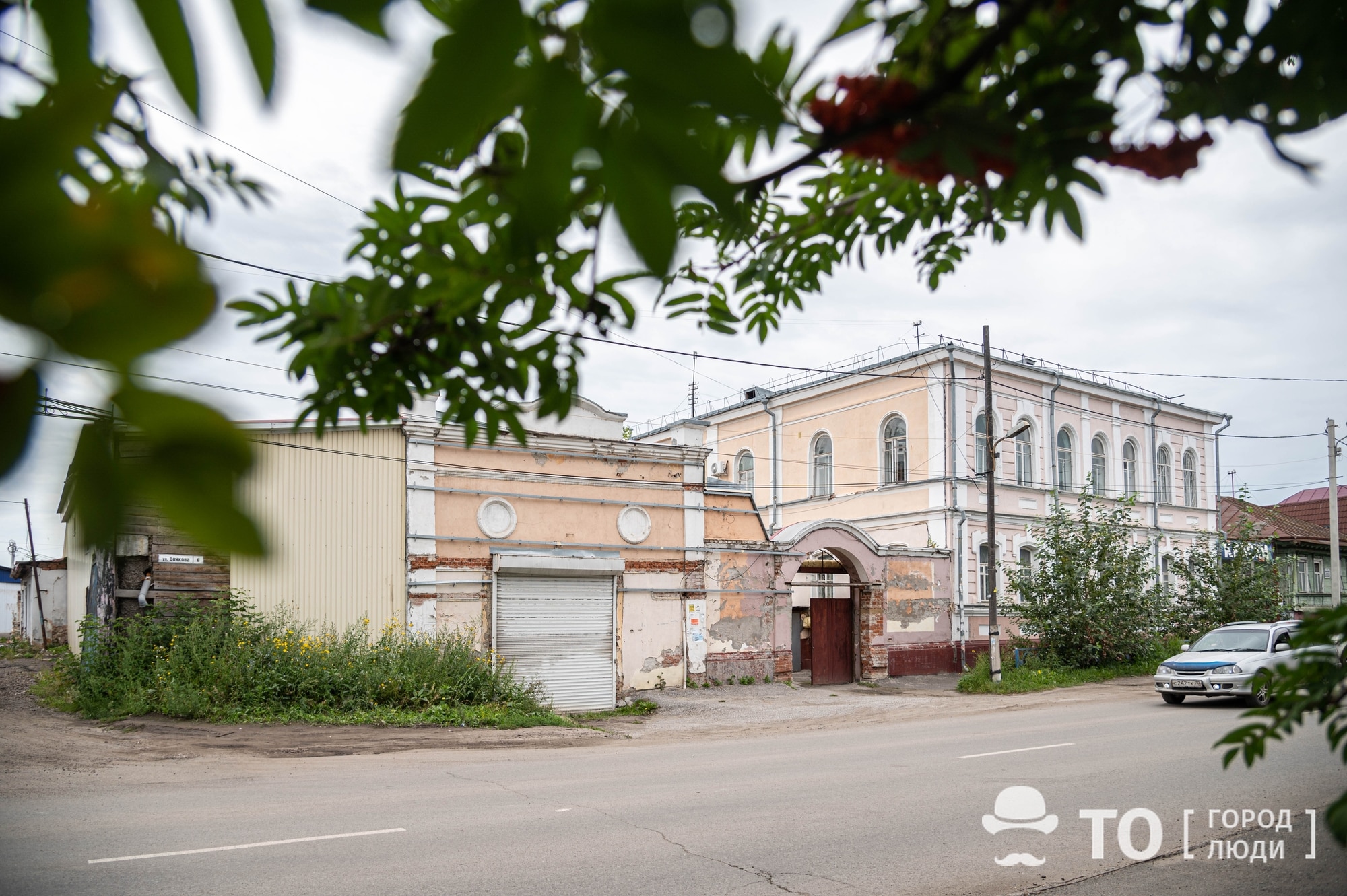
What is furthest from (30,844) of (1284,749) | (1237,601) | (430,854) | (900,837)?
(1237,601)

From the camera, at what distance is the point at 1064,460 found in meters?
29.6

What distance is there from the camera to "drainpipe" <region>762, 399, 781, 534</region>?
31875 mm

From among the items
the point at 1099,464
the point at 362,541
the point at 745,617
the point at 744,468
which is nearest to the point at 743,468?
the point at 744,468

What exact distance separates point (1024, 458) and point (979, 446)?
2.41 metres

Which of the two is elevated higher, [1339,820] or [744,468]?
[744,468]

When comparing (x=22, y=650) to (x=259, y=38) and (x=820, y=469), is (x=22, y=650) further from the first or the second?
(x=259, y=38)

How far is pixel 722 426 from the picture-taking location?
1367 inches

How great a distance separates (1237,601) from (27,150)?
30.3m

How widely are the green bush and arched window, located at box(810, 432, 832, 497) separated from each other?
17.0m

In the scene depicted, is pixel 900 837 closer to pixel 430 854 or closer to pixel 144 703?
pixel 430 854

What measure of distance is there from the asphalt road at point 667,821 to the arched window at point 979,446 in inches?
586

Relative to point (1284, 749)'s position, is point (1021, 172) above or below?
above

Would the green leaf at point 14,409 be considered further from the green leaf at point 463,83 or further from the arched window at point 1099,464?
the arched window at point 1099,464

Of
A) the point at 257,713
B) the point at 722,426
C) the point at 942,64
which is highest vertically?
the point at 722,426
